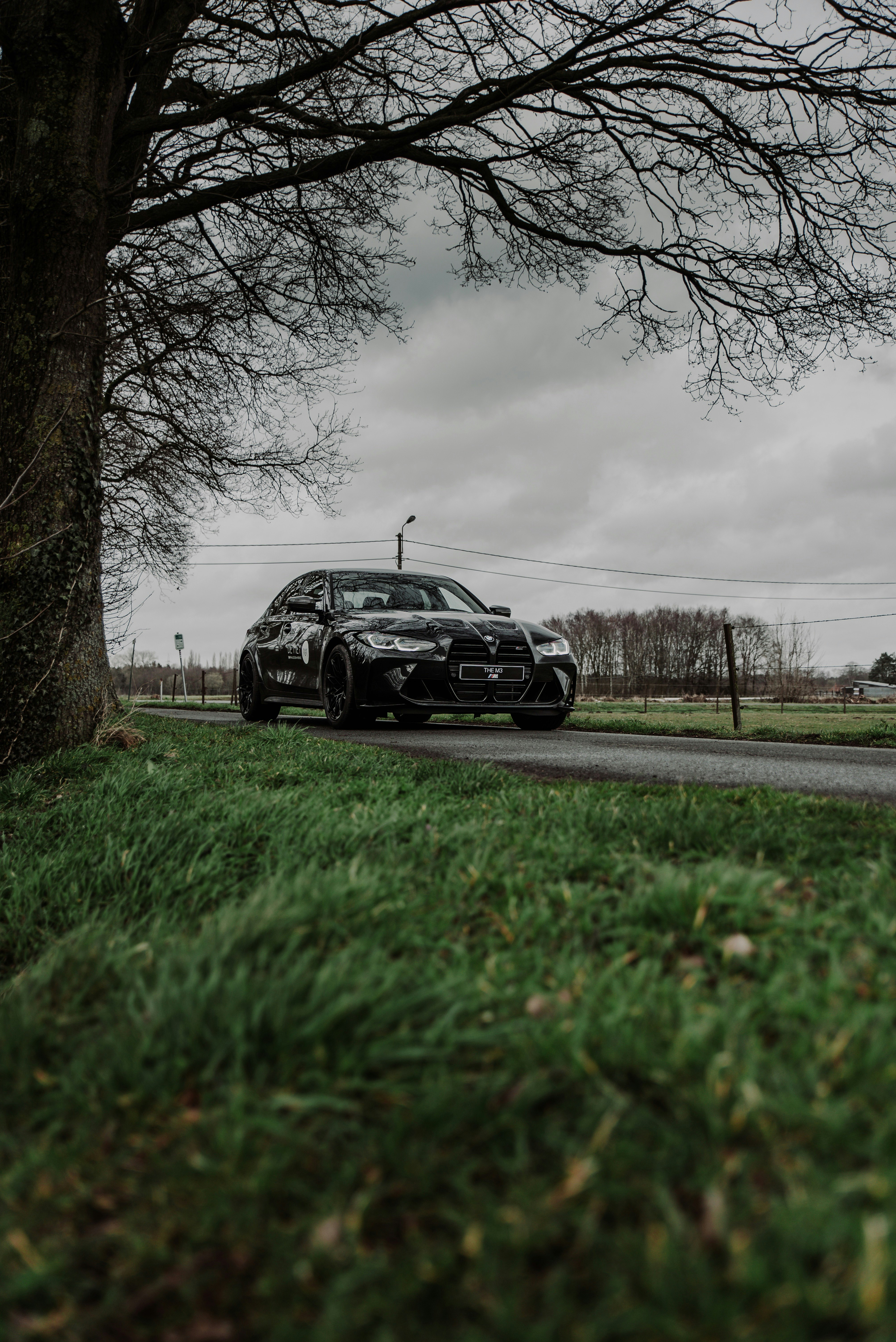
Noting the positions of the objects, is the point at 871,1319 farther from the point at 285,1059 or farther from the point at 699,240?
the point at 699,240

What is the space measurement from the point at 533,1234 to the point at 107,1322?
1.90 ft

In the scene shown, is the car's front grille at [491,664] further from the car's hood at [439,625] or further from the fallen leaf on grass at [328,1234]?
the fallen leaf on grass at [328,1234]

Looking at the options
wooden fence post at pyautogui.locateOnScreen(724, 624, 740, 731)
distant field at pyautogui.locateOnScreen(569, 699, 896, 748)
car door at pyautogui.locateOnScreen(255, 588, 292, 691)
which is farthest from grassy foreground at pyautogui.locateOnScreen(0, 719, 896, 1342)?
wooden fence post at pyautogui.locateOnScreen(724, 624, 740, 731)

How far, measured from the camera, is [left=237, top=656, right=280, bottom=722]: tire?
10773 millimetres

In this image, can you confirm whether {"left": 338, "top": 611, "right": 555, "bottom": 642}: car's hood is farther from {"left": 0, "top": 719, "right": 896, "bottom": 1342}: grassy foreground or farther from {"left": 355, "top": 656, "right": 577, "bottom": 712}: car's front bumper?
{"left": 0, "top": 719, "right": 896, "bottom": 1342}: grassy foreground

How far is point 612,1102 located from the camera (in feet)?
4.44

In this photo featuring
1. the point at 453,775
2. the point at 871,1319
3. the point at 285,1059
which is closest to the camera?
the point at 871,1319

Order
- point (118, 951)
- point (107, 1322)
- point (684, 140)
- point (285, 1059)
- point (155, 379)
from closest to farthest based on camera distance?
point (107, 1322) < point (285, 1059) < point (118, 951) < point (684, 140) < point (155, 379)

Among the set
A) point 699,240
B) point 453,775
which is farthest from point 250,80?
point 453,775

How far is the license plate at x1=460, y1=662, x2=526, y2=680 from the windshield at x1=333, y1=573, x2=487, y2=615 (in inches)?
37.2

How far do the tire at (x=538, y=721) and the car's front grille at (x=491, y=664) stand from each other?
30.9 inches

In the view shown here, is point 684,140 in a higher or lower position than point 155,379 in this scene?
higher

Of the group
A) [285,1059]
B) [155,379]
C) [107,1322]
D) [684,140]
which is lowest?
[107,1322]

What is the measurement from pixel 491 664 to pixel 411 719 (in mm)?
3156
